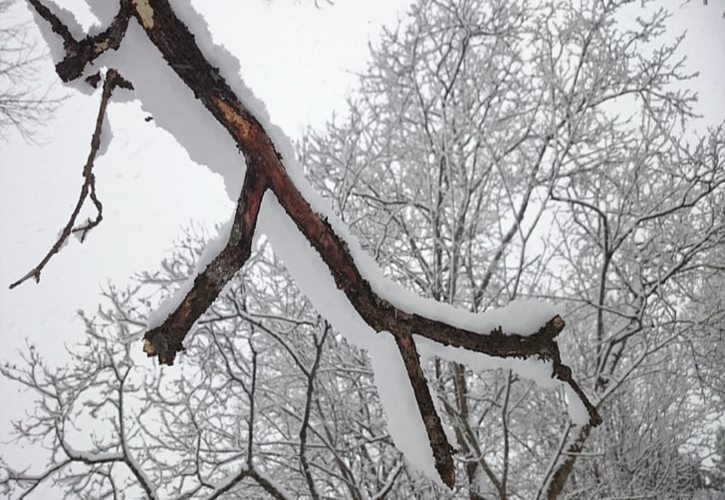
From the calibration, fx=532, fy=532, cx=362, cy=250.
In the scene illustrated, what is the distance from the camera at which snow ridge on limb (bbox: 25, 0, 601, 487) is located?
75cm

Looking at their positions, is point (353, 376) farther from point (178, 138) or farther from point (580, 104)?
point (178, 138)

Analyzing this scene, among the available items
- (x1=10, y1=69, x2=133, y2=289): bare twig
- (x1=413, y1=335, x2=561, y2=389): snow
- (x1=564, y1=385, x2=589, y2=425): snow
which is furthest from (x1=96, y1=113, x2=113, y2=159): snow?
(x1=564, y1=385, x2=589, y2=425): snow

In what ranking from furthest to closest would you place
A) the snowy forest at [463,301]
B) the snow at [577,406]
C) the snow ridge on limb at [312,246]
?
the snowy forest at [463,301], the snow at [577,406], the snow ridge on limb at [312,246]

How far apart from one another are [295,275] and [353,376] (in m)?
5.66

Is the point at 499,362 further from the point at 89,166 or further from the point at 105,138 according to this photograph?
the point at 105,138

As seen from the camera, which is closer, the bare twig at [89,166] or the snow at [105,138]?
the bare twig at [89,166]

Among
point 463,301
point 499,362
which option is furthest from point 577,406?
point 463,301

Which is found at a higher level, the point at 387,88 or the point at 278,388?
the point at 387,88

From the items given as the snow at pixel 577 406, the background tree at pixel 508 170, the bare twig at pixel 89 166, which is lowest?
the snow at pixel 577 406

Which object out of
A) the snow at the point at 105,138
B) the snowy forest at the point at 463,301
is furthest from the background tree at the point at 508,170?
the snow at the point at 105,138

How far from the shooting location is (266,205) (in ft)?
2.74

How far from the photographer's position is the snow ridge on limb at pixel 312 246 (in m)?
0.75

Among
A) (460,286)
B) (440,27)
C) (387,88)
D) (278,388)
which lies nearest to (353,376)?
A: (278,388)

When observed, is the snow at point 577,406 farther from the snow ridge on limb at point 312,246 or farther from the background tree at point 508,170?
the background tree at point 508,170
